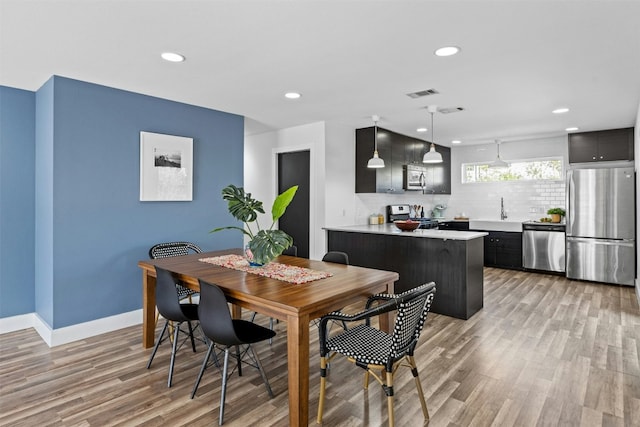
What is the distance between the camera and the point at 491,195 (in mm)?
7574

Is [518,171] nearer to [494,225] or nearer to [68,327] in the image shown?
[494,225]

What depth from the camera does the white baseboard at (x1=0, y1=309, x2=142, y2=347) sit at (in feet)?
11.2

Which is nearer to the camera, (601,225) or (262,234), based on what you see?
(262,234)

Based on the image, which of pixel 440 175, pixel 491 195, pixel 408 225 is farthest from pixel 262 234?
pixel 491 195

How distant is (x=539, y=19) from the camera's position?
7.52 ft

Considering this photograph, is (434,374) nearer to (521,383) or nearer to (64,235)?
(521,383)

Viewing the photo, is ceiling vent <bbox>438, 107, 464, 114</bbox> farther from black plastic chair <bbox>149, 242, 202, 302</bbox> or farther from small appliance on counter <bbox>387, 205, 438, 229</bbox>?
black plastic chair <bbox>149, 242, 202, 302</bbox>

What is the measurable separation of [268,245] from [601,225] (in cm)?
548

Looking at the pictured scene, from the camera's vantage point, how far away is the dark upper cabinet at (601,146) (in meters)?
5.77

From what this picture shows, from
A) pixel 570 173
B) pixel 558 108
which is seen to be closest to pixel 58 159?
pixel 558 108

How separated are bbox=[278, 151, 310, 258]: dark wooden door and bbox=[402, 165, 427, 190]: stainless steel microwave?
1.78 metres

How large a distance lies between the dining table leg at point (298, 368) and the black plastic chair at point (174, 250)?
1.98 meters

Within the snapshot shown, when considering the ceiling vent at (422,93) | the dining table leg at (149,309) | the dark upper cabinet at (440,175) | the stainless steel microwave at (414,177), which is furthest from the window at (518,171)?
the dining table leg at (149,309)

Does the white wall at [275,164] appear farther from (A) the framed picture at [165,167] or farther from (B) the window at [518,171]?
(B) the window at [518,171]
